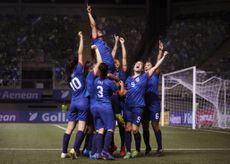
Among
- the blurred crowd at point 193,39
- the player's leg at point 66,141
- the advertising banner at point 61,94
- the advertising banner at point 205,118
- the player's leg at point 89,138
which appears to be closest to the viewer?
the player's leg at point 66,141

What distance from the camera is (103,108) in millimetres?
8719

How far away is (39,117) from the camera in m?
33.5

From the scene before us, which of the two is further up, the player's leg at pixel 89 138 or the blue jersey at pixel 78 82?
the blue jersey at pixel 78 82

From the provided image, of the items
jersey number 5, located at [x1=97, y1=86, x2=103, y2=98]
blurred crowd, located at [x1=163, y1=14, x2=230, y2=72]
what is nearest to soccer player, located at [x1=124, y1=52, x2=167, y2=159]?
jersey number 5, located at [x1=97, y1=86, x2=103, y2=98]

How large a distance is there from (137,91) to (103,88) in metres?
0.80

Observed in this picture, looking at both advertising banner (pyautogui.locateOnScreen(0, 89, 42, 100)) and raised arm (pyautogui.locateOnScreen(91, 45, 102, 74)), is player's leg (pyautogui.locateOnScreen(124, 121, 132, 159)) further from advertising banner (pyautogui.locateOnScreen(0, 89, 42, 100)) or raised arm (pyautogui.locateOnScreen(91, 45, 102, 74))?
advertising banner (pyautogui.locateOnScreen(0, 89, 42, 100))

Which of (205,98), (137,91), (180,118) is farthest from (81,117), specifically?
(180,118)

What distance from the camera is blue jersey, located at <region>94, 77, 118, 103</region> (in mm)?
8750

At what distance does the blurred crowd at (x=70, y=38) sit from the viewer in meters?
37.4

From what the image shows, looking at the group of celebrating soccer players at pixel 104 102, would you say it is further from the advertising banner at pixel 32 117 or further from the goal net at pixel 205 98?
the advertising banner at pixel 32 117

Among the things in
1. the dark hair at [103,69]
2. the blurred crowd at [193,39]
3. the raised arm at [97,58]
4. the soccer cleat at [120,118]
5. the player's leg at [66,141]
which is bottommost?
the player's leg at [66,141]

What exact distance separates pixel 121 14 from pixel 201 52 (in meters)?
7.48

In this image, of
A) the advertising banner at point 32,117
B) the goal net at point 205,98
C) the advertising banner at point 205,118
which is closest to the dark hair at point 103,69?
the goal net at point 205,98

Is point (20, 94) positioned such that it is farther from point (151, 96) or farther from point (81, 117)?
point (81, 117)
